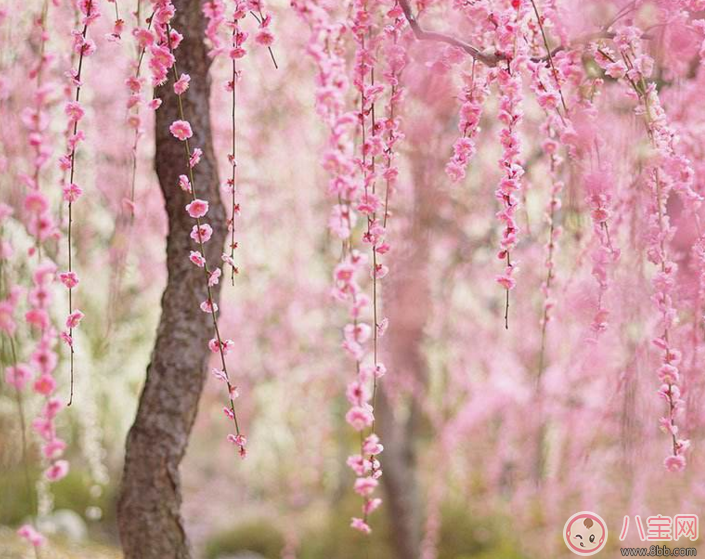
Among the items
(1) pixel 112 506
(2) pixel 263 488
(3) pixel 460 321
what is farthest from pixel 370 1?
(2) pixel 263 488

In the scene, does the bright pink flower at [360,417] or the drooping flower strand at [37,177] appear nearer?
the drooping flower strand at [37,177]

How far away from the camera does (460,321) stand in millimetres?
7449

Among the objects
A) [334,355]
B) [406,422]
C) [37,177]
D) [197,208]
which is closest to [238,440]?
[197,208]

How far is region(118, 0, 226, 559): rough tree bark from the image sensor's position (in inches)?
97.7

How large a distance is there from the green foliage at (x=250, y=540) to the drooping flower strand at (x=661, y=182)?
602 cm

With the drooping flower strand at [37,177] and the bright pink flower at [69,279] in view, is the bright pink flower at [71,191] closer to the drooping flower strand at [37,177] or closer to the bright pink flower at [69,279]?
the bright pink flower at [69,279]

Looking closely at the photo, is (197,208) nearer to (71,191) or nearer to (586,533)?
(71,191)

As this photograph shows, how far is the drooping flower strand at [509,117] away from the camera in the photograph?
1.79 meters

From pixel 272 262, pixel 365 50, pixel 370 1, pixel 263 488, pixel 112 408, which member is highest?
pixel 370 1

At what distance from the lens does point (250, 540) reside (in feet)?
25.1

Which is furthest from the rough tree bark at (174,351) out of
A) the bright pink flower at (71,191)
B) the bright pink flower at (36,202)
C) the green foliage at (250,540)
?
the green foliage at (250,540)

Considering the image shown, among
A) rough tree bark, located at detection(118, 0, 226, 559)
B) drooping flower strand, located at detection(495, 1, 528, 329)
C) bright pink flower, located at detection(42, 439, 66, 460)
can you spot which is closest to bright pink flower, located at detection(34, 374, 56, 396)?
bright pink flower, located at detection(42, 439, 66, 460)

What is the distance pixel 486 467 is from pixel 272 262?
343 centimetres

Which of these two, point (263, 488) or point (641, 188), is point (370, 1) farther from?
point (263, 488)
